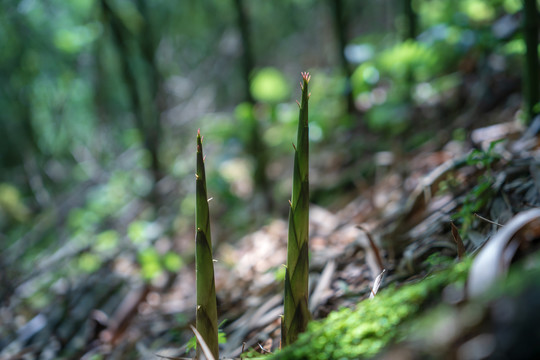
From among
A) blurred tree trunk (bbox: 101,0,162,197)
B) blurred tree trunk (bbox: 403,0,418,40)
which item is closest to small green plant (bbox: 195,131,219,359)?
blurred tree trunk (bbox: 403,0,418,40)

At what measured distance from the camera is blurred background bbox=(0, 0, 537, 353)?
8.80 ft

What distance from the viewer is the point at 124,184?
5.02 m

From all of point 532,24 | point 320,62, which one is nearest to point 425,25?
point 532,24

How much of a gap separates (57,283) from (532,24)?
374 cm

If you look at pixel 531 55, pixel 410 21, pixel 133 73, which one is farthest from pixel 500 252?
pixel 133 73

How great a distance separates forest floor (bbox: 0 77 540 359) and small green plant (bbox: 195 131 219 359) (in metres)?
0.17

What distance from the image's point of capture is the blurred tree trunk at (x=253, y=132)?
3.04 metres

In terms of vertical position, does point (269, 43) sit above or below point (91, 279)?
above

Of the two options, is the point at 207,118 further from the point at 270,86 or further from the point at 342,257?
the point at 342,257

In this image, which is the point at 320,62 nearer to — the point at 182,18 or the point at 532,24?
the point at 182,18

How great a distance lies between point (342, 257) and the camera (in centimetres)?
179

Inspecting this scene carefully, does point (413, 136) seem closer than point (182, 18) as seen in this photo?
Yes

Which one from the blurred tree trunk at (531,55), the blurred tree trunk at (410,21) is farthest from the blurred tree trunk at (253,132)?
the blurred tree trunk at (531,55)

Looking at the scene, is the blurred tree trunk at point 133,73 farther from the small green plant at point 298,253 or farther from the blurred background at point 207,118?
the small green plant at point 298,253
